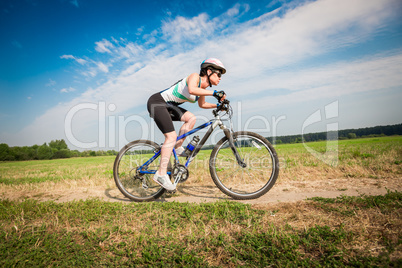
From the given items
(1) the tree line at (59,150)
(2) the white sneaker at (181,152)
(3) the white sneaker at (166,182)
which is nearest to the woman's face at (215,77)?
(2) the white sneaker at (181,152)

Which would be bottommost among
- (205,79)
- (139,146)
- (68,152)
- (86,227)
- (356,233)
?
(68,152)

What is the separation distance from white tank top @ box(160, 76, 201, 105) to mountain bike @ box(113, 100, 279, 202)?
26.6 inches

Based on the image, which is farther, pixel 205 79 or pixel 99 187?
pixel 99 187

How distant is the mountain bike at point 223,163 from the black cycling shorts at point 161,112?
44cm

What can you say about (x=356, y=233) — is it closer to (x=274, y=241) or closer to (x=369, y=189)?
(x=274, y=241)

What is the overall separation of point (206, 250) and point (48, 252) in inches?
67.8

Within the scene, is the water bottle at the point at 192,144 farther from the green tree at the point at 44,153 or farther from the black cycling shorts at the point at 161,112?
the green tree at the point at 44,153

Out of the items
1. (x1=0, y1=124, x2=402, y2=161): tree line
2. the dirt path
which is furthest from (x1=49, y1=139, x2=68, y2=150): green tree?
the dirt path

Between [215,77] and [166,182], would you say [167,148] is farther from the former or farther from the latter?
[215,77]

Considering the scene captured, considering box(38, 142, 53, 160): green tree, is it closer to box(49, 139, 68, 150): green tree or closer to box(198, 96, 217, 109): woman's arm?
Result: box(49, 139, 68, 150): green tree

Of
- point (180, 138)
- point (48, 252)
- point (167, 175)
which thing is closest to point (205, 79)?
point (180, 138)

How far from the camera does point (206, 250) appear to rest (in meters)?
2.11

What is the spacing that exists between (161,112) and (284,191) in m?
3.30

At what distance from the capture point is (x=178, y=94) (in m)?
4.34
